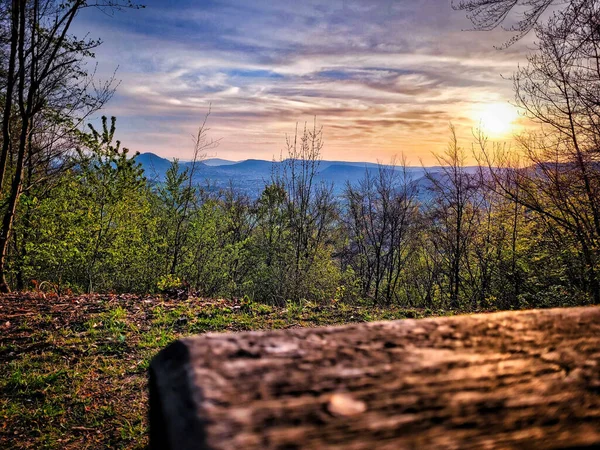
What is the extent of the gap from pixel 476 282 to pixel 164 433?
64.6ft

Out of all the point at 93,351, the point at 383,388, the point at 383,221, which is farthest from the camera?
the point at 383,221

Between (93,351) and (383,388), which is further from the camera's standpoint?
(93,351)

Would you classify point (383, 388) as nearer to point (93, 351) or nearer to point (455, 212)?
point (93, 351)

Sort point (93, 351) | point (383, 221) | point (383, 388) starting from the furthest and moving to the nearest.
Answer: point (383, 221)
point (93, 351)
point (383, 388)

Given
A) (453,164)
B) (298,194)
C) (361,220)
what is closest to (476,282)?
(453,164)

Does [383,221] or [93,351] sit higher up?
[383,221]

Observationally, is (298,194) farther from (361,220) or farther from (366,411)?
(366,411)

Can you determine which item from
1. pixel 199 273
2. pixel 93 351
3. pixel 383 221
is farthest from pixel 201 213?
pixel 383 221

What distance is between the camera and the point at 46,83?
1034 centimetres

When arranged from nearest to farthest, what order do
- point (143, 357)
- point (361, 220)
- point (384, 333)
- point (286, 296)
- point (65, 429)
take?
1. point (384, 333)
2. point (65, 429)
3. point (143, 357)
4. point (286, 296)
5. point (361, 220)

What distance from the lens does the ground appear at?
150 inches

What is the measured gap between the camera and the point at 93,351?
5516 mm

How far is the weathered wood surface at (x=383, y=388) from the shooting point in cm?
55

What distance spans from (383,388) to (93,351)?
19.6 feet
